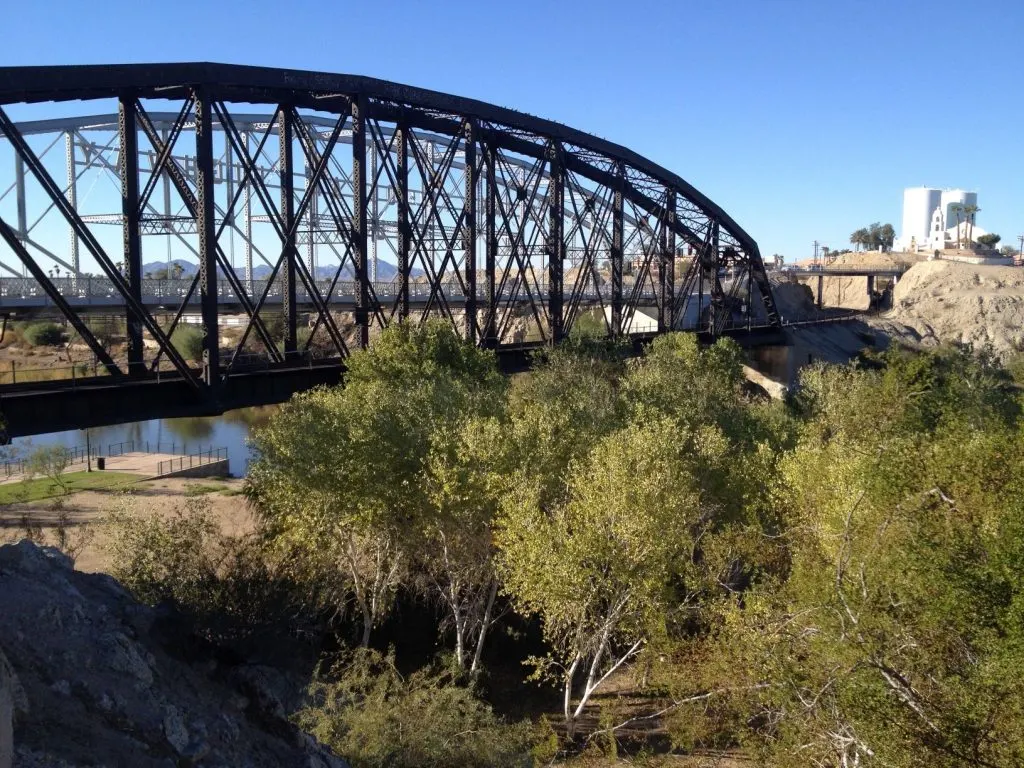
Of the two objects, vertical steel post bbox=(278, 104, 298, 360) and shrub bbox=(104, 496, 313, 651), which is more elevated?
vertical steel post bbox=(278, 104, 298, 360)

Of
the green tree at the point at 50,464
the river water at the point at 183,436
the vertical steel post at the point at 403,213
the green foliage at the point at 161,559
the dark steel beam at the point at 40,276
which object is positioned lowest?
the river water at the point at 183,436

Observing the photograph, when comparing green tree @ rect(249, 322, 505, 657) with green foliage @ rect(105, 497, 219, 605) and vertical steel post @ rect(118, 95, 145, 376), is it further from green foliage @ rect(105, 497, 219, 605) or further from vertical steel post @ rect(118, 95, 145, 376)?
vertical steel post @ rect(118, 95, 145, 376)

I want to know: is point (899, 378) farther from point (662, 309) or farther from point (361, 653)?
point (361, 653)

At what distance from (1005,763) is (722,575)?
32.6 ft

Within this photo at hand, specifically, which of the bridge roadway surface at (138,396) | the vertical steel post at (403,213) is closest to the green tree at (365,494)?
the bridge roadway surface at (138,396)

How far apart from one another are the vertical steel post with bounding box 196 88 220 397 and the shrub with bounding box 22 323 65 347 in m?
33.0

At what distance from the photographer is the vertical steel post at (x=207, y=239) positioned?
75.9 ft

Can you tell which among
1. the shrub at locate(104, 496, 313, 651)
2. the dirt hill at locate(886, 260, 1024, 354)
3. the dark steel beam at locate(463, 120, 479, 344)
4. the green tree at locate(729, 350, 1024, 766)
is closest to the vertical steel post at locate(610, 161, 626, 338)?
the dark steel beam at locate(463, 120, 479, 344)

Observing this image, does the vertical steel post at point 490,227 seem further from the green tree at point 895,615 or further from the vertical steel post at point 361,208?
the green tree at point 895,615

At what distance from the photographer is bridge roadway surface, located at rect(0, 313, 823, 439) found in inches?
768

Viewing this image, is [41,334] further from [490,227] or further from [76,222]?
[76,222]

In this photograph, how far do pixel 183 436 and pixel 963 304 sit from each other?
77936 millimetres

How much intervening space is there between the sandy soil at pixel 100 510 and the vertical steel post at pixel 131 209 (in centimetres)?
503

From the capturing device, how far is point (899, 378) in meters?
42.8
